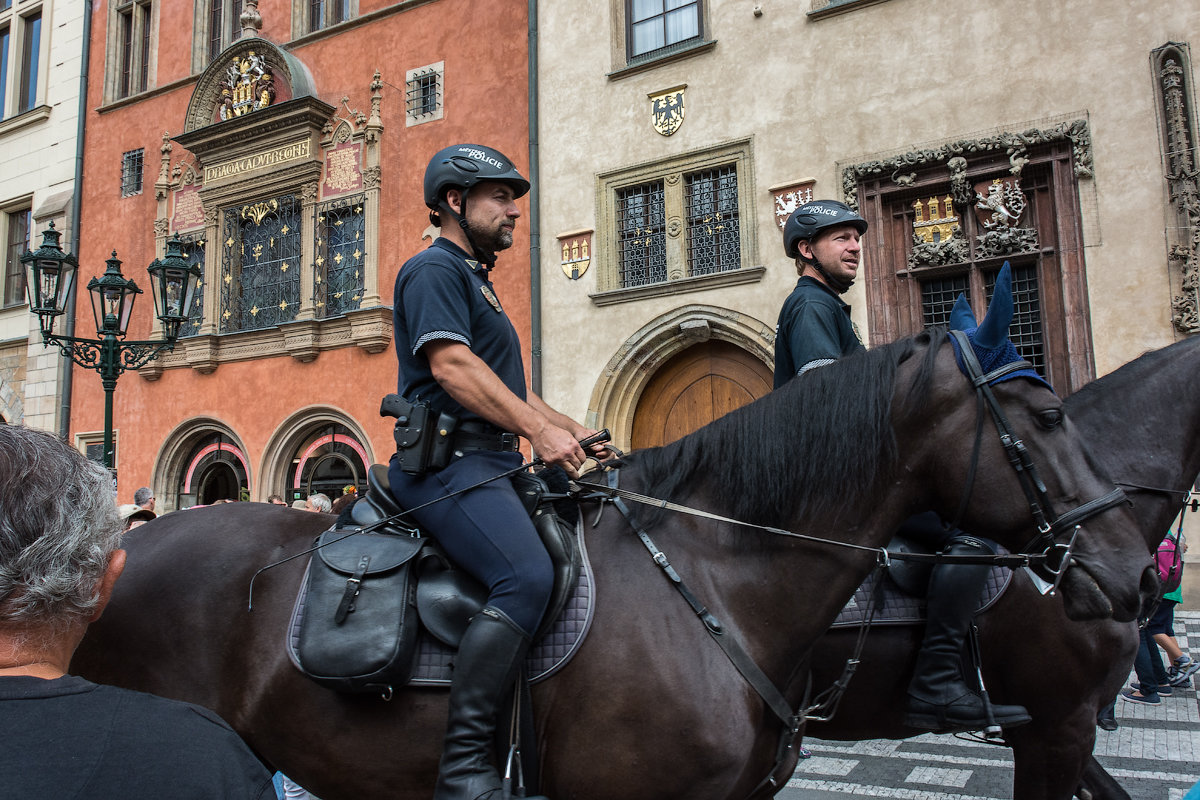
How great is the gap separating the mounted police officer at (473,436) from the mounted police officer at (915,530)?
41.2 inches

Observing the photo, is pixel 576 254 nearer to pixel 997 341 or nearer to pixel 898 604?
pixel 898 604

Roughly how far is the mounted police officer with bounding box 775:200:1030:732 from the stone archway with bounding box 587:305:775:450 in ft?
25.8

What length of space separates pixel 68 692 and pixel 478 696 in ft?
4.66

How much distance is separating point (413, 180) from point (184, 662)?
13081 mm

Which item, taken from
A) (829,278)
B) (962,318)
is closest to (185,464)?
(829,278)

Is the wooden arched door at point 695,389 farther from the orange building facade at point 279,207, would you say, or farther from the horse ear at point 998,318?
the horse ear at point 998,318

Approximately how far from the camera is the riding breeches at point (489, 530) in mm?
2518

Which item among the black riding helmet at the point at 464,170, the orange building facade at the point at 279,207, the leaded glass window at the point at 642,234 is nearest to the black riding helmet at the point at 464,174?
the black riding helmet at the point at 464,170

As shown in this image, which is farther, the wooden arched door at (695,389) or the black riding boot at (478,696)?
the wooden arched door at (695,389)

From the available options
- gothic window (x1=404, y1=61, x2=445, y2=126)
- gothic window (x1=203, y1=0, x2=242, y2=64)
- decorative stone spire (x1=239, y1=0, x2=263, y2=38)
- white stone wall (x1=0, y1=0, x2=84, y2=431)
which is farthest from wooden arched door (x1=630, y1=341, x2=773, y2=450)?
white stone wall (x1=0, y1=0, x2=84, y2=431)

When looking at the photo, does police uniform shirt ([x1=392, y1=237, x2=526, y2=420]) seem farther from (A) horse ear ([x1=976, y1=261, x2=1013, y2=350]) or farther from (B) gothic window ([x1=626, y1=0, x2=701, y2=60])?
(B) gothic window ([x1=626, y1=0, x2=701, y2=60])

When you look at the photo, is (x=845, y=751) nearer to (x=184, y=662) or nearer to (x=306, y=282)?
(x=184, y=662)

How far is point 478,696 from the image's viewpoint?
8.05ft

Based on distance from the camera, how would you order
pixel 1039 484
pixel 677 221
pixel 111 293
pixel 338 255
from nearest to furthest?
pixel 1039 484 → pixel 111 293 → pixel 677 221 → pixel 338 255
